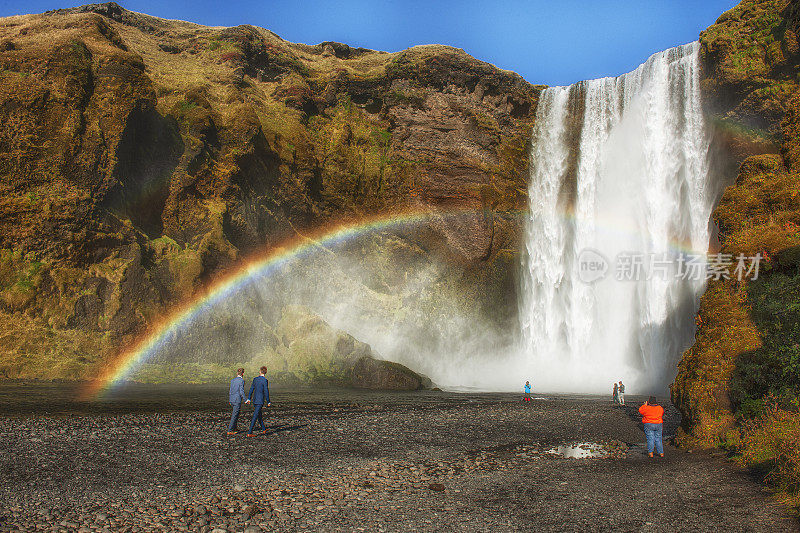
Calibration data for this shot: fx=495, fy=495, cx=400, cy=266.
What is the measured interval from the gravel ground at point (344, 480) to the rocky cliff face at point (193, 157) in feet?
64.0

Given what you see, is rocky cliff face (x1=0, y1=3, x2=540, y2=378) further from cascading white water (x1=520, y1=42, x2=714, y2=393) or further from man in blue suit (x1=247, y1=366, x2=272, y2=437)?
man in blue suit (x1=247, y1=366, x2=272, y2=437)

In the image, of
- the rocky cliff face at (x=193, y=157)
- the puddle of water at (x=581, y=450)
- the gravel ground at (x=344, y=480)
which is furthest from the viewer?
the rocky cliff face at (x=193, y=157)

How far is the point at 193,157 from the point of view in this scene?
138ft

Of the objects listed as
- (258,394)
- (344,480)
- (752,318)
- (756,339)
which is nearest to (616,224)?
(752,318)

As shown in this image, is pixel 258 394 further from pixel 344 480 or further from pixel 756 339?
pixel 756 339

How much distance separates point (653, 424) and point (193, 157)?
131 feet

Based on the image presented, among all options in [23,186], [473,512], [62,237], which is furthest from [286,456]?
[23,186]

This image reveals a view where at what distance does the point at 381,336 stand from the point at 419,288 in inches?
238

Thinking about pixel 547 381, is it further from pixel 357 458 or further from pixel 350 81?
pixel 350 81

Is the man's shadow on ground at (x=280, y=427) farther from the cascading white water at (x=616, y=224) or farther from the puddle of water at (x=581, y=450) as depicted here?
the cascading white water at (x=616, y=224)


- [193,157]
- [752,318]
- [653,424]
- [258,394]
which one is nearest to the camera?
[653,424]

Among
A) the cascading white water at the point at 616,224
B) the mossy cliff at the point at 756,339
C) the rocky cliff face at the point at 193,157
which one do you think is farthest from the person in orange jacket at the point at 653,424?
the rocky cliff face at the point at 193,157

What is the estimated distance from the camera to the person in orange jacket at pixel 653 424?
43.4 ft

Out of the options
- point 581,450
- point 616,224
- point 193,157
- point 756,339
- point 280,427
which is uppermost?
point 193,157
